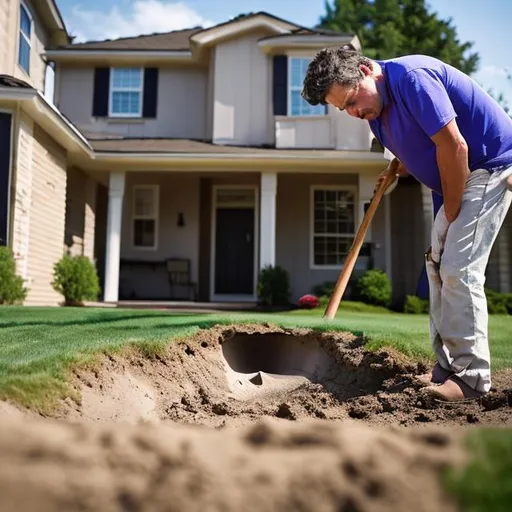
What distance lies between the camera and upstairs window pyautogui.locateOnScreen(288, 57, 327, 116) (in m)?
14.4

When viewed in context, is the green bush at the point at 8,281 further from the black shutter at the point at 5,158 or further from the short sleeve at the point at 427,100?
the short sleeve at the point at 427,100

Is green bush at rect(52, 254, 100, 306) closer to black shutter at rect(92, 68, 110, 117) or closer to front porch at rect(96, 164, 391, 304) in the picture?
front porch at rect(96, 164, 391, 304)

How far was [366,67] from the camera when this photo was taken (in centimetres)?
333

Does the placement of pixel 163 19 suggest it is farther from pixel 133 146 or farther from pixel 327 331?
pixel 327 331

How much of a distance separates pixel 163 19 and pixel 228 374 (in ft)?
77.6

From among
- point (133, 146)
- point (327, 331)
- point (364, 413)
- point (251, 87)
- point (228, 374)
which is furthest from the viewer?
point (251, 87)

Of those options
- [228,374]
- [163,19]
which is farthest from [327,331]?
[163,19]

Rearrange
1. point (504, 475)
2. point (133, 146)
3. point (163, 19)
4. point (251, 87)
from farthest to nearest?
point (163, 19)
point (251, 87)
point (133, 146)
point (504, 475)

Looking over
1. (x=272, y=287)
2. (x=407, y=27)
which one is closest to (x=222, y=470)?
(x=272, y=287)

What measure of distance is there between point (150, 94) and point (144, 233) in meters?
3.59

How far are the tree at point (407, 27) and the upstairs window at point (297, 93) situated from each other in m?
15.6

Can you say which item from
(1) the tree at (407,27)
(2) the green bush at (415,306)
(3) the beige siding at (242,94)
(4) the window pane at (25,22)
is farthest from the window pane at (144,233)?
(1) the tree at (407,27)

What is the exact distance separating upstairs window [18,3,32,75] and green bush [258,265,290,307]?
726 centimetres

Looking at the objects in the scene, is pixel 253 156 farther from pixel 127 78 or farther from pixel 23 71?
pixel 23 71
